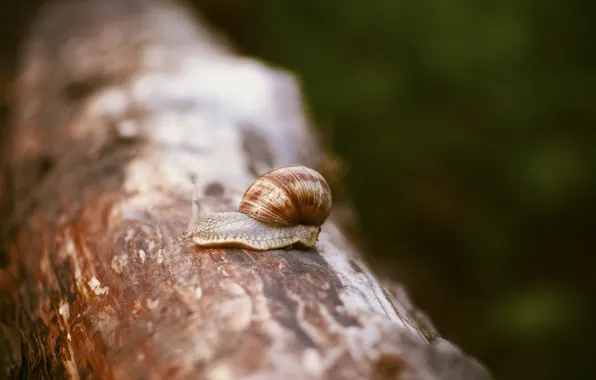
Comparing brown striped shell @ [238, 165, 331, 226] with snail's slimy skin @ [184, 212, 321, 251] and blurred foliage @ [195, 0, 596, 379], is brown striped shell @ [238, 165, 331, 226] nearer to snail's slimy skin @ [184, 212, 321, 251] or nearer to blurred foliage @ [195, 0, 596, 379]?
snail's slimy skin @ [184, 212, 321, 251]

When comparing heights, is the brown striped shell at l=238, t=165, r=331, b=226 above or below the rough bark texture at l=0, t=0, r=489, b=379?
above

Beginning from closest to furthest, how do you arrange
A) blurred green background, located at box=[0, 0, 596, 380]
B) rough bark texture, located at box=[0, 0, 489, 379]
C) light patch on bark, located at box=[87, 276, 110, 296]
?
rough bark texture, located at box=[0, 0, 489, 379] < light patch on bark, located at box=[87, 276, 110, 296] < blurred green background, located at box=[0, 0, 596, 380]

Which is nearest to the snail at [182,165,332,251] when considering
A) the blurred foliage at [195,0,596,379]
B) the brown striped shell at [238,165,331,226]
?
the brown striped shell at [238,165,331,226]

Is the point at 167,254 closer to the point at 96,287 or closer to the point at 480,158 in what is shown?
the point at 96,287

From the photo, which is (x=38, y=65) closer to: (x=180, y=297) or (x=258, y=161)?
(x=258, y=161)

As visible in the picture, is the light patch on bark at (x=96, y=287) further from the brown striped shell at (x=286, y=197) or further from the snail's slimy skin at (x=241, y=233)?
the brown striped shell at (x=286, y=197)

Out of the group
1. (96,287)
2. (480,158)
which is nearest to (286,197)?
(96,287)

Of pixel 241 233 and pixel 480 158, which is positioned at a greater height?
pixel 241 233

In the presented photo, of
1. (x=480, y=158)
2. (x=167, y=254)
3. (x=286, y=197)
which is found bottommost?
(x=480, y=158)
